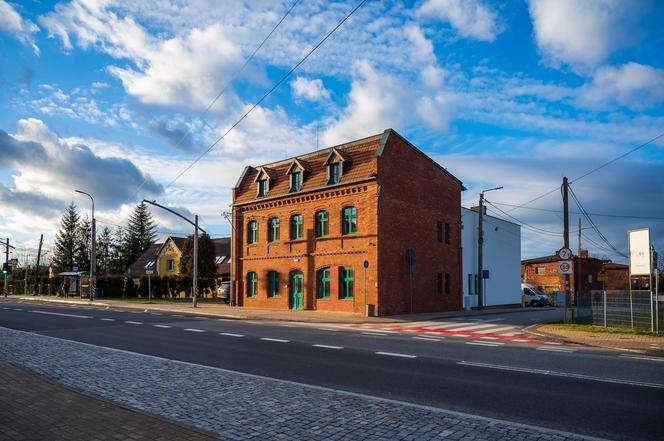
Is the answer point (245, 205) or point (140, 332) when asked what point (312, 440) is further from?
point (245, 205)

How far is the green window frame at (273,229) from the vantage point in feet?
111

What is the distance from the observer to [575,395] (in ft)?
25.7

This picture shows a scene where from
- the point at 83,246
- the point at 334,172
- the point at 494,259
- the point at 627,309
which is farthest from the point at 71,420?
the point at 83,246

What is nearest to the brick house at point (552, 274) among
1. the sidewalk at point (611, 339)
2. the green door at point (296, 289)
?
the green door at point (296, 289)

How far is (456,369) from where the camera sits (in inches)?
402

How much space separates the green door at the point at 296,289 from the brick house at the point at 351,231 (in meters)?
0.06

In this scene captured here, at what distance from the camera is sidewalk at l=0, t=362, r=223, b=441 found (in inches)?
207

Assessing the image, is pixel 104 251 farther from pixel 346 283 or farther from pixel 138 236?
pixel 346 283

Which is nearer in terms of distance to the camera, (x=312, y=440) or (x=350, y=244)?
(x=312, y=440)

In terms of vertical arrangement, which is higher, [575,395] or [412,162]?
[412,162]

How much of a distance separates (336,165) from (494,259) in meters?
19.1

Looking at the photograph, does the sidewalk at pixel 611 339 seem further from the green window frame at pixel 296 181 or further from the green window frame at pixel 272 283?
the green window frame at pixel 272 283

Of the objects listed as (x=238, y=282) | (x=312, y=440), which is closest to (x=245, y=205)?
(x=238, y=282)

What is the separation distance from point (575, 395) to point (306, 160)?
26.9 metres
